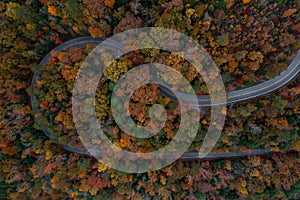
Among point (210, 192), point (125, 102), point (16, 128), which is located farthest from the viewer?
point (210, 192)

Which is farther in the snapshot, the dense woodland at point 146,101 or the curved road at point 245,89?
the curved road at point 245,89

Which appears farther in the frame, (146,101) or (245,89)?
(245,89)

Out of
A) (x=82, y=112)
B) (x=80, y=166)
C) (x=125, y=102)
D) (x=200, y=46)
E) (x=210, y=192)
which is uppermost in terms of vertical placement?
(x=200, y=46)

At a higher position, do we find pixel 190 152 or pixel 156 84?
pixel 156 84

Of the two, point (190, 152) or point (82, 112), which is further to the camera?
point (190, 152)

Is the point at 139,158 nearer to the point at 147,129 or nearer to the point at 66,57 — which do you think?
the point at 147,129

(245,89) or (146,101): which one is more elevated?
(245,89)

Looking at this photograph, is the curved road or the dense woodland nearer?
the dense woodland

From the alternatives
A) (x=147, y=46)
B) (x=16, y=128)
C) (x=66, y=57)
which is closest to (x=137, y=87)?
(x=147, y=46)
